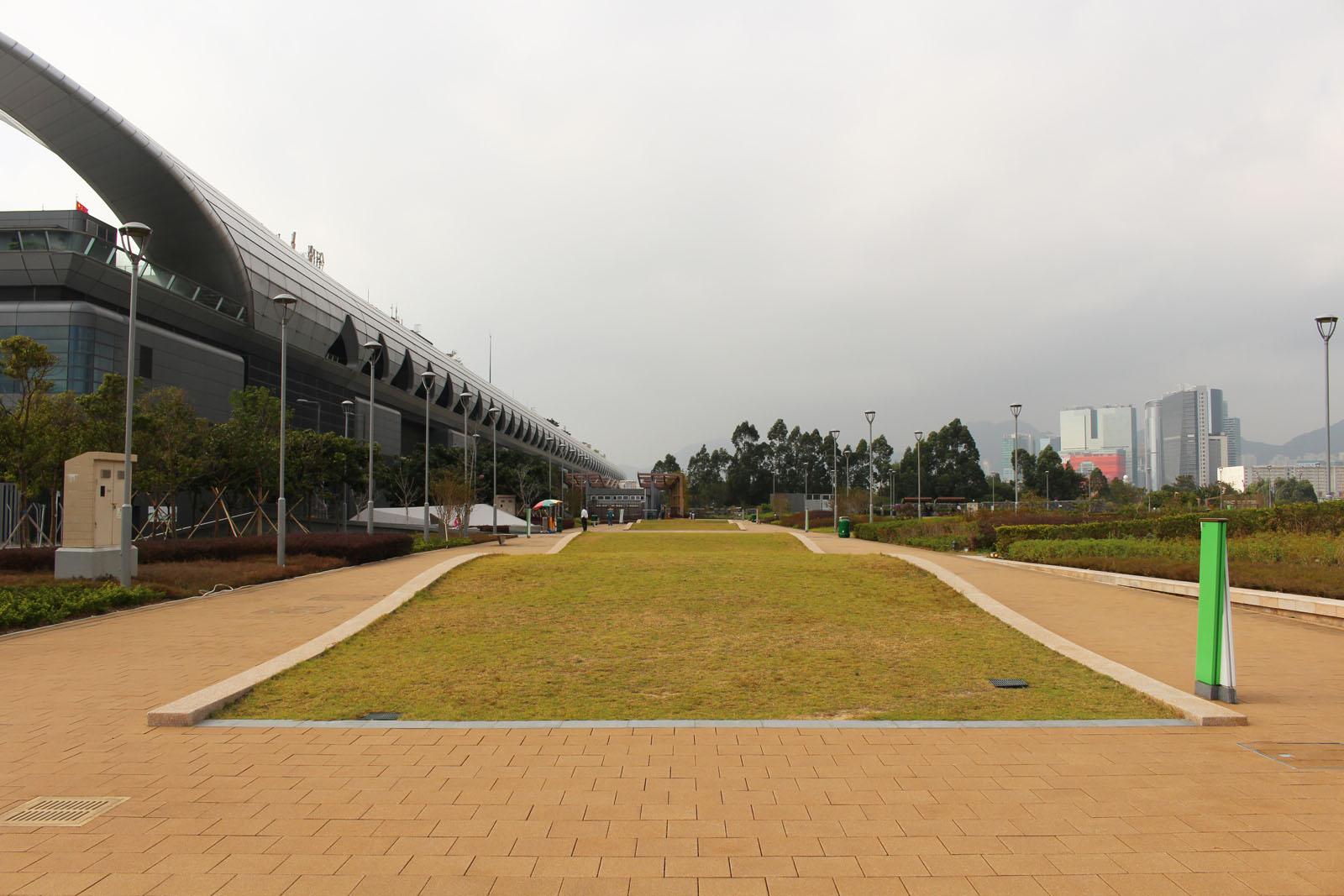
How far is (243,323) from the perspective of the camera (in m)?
37.1

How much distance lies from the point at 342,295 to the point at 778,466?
7164 centimetres

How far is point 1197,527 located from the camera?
19875 millimetres

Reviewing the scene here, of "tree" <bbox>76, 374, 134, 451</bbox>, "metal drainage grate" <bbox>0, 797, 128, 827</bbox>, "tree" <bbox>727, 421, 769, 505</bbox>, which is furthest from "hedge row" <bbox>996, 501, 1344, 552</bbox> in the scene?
"tree" <bbox>727, 421, 769, 505</bbox>

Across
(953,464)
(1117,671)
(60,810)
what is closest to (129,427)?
(60,810)

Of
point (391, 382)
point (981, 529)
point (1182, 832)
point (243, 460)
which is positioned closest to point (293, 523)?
point (243, 460)

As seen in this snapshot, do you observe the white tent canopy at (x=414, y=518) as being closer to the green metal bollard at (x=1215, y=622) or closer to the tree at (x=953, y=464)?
the green metal bollard at (x=1215, y=622)

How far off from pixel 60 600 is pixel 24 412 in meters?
10.6

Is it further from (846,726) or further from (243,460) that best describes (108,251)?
(846,726)

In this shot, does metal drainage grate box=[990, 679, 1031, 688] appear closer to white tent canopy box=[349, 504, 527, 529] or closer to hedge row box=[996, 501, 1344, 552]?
hedge row box=[996, 501, 1344, 552]

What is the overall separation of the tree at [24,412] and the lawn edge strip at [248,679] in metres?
13.8

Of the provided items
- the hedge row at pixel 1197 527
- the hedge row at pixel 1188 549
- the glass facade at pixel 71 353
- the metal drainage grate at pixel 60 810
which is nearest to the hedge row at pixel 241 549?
the glass facade at pixel 71 353

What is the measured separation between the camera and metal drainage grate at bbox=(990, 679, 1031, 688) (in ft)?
24.6

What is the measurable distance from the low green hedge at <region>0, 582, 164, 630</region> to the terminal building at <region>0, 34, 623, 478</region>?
1495 cm

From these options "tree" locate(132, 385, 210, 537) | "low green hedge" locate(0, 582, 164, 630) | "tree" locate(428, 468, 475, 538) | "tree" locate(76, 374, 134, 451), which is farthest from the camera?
"tree" locate(428, 468, 475, 538)
